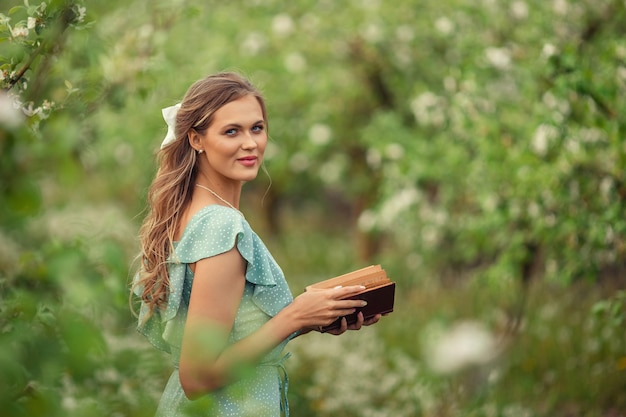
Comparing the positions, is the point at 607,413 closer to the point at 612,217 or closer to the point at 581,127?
the point at 612,217

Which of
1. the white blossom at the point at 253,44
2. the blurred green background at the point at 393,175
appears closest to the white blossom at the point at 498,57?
the blurred green background at the point at 393,175

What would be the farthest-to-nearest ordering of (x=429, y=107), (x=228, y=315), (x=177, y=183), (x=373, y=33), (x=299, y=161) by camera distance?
1. (x=299, y=161)
2. (x=373, y=33)
3. (x=429, y=107)
4. (x=177, y=183)
5. (x=228, y=315)

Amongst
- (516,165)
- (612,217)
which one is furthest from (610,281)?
(612,217)

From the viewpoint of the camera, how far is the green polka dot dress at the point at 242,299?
183cm

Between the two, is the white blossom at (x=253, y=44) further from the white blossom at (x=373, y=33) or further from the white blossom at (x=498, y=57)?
the white blossom at (x=498, y=57)

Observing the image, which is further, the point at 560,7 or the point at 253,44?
the point at 253,44

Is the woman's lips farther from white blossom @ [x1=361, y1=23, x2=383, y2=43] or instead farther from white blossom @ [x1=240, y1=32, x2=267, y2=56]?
white blossom @ [x1=240, y1=32, x2=267, y2=56]

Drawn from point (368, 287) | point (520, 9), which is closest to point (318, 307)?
point (368, 287)

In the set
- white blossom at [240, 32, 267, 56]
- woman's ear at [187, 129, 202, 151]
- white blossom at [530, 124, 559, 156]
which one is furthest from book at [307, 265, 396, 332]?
white blossom at [240, 32, 267, 56]

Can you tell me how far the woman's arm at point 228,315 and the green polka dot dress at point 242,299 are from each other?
4cm

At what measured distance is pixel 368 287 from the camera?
1.90m

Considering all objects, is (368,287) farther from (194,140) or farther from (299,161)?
(299,161)

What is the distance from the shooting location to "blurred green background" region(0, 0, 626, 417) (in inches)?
64.9

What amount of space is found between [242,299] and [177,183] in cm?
35
